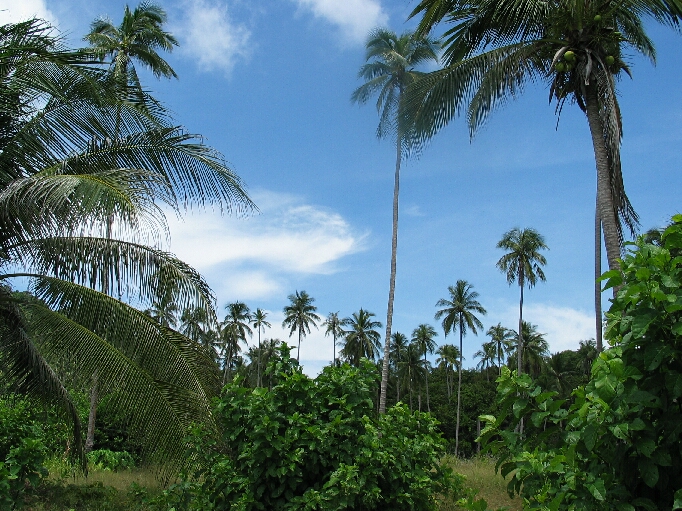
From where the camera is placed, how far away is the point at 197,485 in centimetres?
682

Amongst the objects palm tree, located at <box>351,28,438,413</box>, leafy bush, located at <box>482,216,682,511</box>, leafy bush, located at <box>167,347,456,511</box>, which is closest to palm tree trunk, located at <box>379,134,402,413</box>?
palm tree, located at <box>351,28,438,413</box>

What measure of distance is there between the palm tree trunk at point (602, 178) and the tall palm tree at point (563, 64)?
15 mm

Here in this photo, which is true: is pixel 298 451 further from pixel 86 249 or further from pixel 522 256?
pixel 522 256

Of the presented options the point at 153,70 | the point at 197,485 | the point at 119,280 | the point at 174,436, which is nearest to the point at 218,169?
the point at 119,280

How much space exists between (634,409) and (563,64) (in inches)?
336

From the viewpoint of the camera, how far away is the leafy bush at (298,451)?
593cm

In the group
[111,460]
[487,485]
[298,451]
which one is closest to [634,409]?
[298,451]

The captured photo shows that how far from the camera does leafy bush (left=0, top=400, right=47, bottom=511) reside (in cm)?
623

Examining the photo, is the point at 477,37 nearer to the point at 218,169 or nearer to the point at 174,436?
the point at 218,169

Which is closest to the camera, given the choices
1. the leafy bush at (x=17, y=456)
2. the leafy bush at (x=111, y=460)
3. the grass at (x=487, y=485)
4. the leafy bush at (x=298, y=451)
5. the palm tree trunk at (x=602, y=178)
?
the leafy bush at (x=298, y=451)

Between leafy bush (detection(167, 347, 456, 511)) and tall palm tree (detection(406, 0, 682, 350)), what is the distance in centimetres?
475

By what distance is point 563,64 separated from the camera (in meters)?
9.61

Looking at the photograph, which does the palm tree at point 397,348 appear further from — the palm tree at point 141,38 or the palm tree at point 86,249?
the palm tree at point 86,249

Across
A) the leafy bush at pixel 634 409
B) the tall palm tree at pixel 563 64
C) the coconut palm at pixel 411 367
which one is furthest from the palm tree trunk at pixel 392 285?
the coconut palm at pixel 411 367
